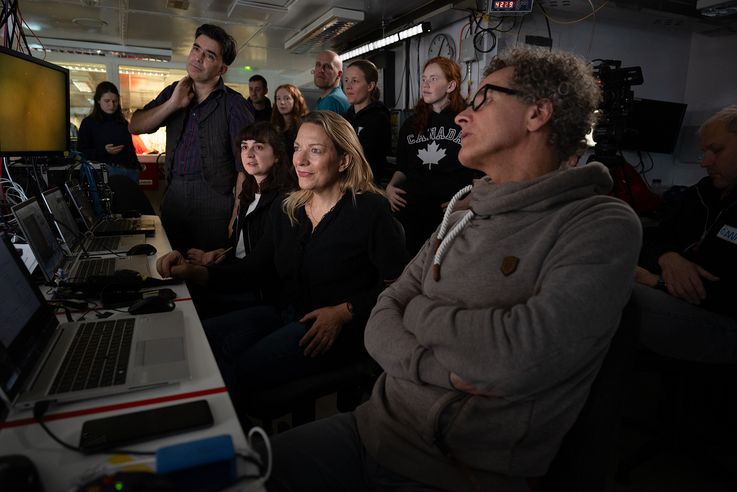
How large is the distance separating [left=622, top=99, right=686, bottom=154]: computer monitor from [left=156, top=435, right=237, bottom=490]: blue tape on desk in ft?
16.9

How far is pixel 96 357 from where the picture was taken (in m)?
1.03

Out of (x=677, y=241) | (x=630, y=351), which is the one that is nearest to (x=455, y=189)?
(x=677, y=241)

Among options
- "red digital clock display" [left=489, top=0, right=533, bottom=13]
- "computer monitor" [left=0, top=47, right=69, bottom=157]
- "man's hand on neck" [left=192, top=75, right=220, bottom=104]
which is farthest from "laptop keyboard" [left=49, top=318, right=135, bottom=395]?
"red digital clock display" [left=489, top=0, right=533, bottom=13]

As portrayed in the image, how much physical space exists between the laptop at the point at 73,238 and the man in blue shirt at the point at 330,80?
1.57 metres

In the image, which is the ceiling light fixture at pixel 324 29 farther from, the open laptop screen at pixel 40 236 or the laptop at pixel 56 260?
the open laptop screen at pixel 40 236

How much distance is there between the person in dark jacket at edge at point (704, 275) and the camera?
1.62 meters

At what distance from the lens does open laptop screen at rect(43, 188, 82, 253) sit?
6.14 ft

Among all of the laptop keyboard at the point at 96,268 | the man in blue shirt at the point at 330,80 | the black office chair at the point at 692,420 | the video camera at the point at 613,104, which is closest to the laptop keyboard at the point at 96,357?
the laptop keyboard at the point at 96,268

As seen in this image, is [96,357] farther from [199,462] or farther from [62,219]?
[62,219]

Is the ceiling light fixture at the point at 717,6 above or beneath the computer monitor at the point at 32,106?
above

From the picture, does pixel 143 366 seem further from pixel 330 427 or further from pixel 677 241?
pixel 677 241

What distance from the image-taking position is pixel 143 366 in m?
0.99

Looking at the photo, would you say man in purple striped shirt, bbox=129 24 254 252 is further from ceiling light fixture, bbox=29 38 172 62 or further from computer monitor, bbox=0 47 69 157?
ceiling light fixture, bbox=29 38 172 62

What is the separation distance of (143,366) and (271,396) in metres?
0.38
